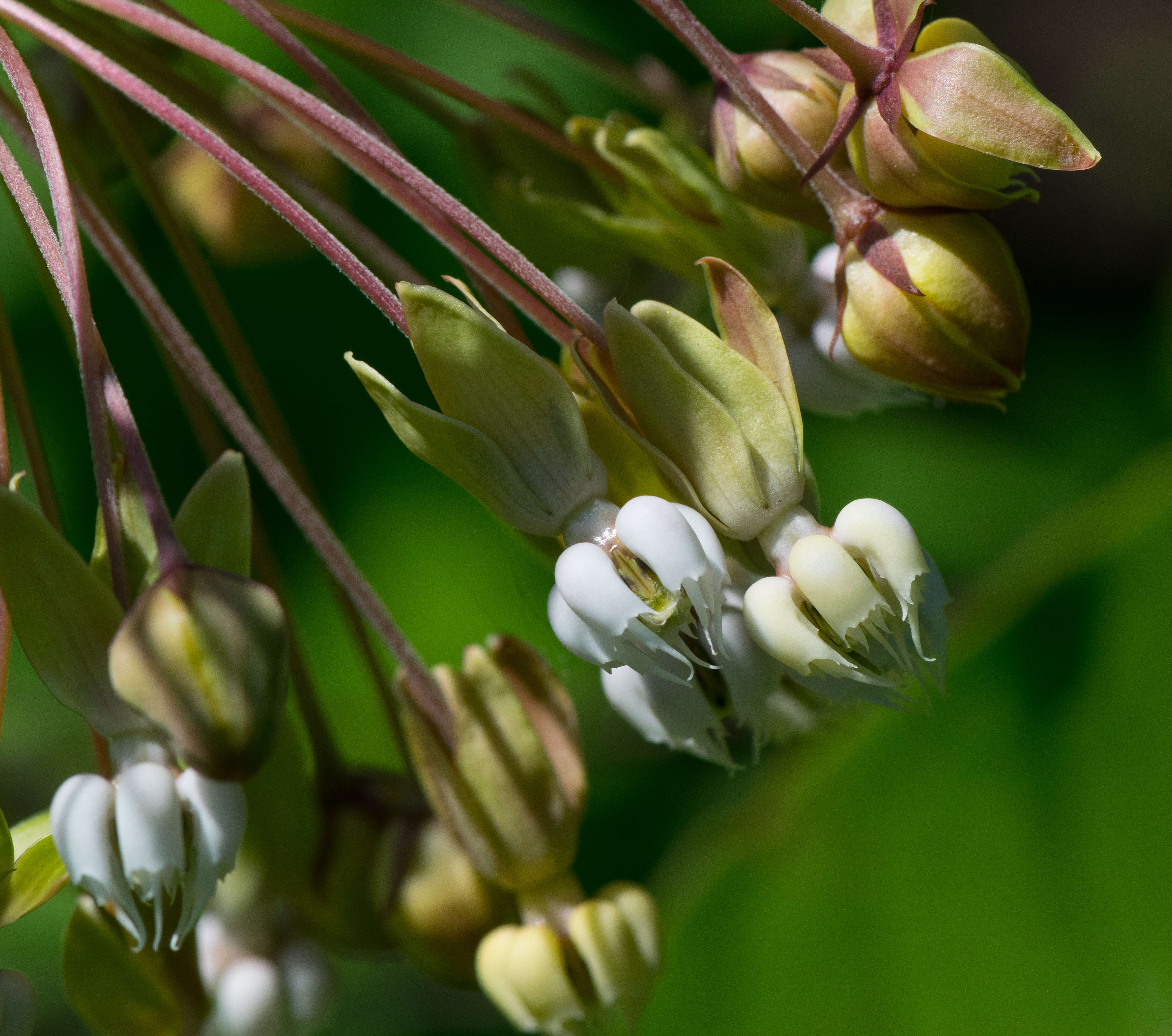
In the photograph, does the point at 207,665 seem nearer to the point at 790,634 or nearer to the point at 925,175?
the point at 790,634

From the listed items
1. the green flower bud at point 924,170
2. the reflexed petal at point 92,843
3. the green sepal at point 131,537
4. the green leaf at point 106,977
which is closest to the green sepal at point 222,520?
the green sepal at point 131,537

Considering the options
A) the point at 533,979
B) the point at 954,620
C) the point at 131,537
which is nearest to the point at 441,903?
the point at 533,979

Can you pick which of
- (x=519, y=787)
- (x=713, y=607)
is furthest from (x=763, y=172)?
(x=519, y=787)

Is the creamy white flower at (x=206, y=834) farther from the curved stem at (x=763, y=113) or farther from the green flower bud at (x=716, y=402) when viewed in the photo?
the curved stem at (x=763, y=113)

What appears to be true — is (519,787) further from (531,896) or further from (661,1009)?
(661,1009)

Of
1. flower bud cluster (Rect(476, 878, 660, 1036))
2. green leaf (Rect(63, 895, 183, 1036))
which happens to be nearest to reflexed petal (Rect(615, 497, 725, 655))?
flower bud cluster (Rect(476, 878, 660, 1036))

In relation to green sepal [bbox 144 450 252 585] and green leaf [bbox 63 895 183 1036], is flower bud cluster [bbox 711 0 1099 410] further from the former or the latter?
green leaf [bbox 63 895 183 1036]
